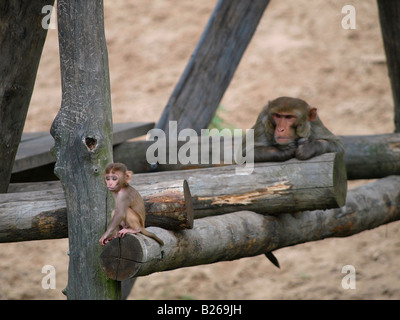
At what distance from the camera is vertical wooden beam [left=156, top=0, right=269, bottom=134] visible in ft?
18.3

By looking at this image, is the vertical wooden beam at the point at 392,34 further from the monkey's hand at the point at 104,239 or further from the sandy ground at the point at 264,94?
the monkey's hand at the point at 104,239

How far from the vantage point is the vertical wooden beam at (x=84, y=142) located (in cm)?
308

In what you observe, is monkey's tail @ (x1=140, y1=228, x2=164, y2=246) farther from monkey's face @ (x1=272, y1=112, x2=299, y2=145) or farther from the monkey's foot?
monkey's face @ (x1=272, y1=112, x2=299, y2=145)

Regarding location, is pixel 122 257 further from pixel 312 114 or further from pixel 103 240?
pixel 312 114

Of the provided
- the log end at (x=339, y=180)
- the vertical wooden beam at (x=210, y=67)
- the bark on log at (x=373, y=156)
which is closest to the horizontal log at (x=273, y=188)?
the log end at (x=339, y=180)

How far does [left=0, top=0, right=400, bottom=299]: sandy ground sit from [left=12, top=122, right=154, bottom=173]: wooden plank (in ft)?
11.9

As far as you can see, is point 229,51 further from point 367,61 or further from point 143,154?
point 367,61

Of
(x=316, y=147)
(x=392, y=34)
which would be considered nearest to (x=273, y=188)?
(x=316, y=147)

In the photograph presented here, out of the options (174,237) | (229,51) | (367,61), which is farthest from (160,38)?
(174,237)

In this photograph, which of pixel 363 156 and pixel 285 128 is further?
pixel 363 156

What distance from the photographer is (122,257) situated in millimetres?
2787

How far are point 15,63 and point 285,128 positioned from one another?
5.77 ft

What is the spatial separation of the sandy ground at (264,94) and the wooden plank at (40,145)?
11.9ft

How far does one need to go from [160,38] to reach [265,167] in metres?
9.61
